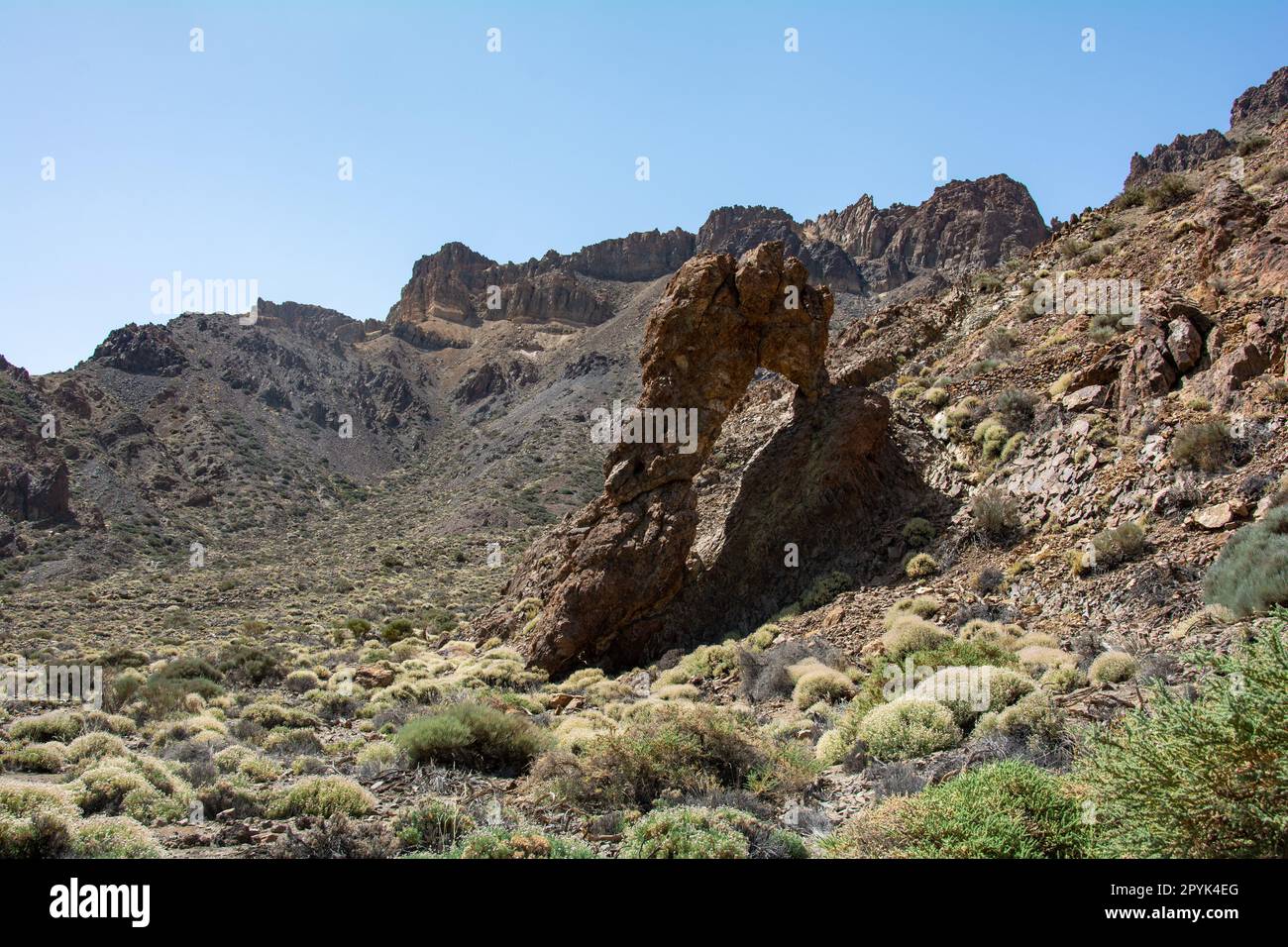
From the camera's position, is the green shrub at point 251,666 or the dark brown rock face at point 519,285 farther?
the dark brown rock face at point 519,285

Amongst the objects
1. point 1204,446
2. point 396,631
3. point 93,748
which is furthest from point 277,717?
point 1204,446

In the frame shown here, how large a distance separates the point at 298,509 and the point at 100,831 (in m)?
55.1

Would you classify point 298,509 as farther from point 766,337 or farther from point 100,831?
point 100,831

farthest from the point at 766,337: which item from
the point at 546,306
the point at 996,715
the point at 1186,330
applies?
the point at 546,306

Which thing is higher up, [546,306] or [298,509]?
[546,306]

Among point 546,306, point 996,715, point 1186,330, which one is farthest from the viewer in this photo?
point 546,306

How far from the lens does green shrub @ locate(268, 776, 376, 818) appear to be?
6.99 m

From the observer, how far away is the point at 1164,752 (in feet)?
13.6

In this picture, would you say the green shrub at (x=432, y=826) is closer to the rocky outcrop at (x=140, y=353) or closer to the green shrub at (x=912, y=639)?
the green shrub at (x=912, y=639)

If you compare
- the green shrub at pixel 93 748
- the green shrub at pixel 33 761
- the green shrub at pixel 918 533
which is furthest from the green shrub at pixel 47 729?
the green shrub at pixel 918 533

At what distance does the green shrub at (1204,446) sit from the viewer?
12289mm

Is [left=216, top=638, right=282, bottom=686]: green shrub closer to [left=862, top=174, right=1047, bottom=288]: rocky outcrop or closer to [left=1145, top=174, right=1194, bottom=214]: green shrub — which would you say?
[left=1145, top=174, right=1194, bottom=214]: green shrub

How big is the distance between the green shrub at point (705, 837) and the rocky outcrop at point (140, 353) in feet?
266

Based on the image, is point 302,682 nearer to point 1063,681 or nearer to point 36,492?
point 1063,681
